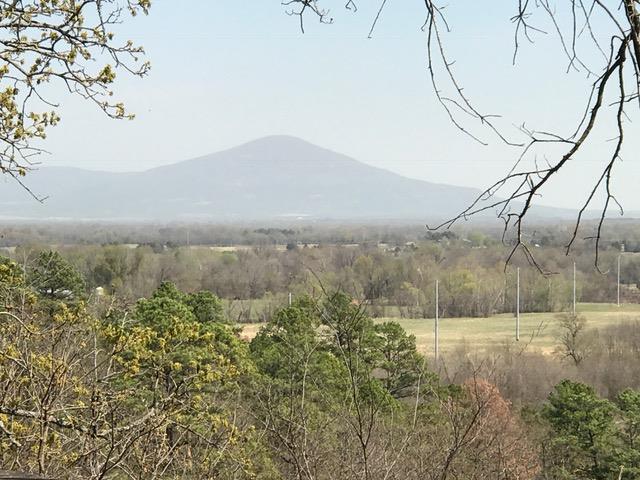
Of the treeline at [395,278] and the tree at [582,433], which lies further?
the treeline at [395,278]

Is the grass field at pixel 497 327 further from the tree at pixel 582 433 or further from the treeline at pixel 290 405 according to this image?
the tree at pixel 582 433

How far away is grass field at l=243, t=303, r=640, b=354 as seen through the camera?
39.7m

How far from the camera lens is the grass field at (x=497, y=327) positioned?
3973 centimetres

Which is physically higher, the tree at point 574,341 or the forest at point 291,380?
the forest at point 291,380

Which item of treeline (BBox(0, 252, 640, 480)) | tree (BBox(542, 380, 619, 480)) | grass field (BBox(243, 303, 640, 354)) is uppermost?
treeline (BBox(0, 252, 640, 480))

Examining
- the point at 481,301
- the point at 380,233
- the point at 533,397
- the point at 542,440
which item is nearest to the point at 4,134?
the point at 542,440

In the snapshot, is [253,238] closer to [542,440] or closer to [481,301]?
[481,301]

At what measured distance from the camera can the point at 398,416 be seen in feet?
47.4

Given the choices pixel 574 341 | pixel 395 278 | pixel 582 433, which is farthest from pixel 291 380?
pixel 395 278

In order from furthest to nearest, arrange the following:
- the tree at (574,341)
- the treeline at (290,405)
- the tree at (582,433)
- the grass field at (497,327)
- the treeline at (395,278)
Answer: the treeline at (395,278) < the grass field at (497,327) < the tree at (574,341) < the tree at (582,433) < the treeline at (290,405)

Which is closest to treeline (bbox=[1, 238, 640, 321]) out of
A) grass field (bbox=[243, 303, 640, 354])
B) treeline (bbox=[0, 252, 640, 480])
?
grass field (bbox=[243, 303, 640, 354])

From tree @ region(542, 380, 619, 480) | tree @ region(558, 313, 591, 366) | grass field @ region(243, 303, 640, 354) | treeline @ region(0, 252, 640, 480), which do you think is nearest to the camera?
treeline @ region(0, 252, 640, 480)

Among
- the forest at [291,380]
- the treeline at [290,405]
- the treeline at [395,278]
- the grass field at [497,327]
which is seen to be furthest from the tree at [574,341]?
the treeline at [290,405]

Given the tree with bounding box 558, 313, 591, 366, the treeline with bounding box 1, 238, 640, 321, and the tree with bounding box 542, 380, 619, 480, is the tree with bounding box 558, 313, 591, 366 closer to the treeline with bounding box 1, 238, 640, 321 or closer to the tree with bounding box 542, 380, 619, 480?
the treeline with bounding box 1, 238, 640, 321
